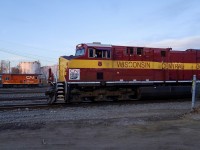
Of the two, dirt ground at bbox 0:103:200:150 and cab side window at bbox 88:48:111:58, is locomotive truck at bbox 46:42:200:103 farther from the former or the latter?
dirt ground at bbox 0:103:200:150

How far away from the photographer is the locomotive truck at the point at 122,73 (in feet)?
62.0

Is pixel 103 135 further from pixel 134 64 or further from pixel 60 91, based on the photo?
pixel 134 64

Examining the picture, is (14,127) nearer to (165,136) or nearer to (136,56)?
(165,136)

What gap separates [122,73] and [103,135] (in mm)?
12125

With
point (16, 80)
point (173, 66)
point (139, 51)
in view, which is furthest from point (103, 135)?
point (16, 80)

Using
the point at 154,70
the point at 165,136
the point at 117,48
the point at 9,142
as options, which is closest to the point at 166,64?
the point at 154,70

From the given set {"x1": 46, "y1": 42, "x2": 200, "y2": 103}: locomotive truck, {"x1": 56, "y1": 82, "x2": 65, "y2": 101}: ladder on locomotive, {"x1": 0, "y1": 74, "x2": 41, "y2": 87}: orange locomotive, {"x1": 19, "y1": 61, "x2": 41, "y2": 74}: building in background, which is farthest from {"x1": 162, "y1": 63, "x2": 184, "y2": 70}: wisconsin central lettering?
{"x1": 19, "y1": 61, "x2": 41, "y2": 74}: building in background

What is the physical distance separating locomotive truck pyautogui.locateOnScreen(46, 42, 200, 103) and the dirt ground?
26.9 feet

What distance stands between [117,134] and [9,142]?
2940 mm

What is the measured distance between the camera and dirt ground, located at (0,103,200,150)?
23.4 feet

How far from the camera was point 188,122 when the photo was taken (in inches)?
419

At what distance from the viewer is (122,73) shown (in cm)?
2030

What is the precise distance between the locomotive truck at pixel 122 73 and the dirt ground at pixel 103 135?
26.9 ft

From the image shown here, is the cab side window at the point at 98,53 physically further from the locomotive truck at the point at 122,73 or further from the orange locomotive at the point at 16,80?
the orange locomotive at the point at 16,80
